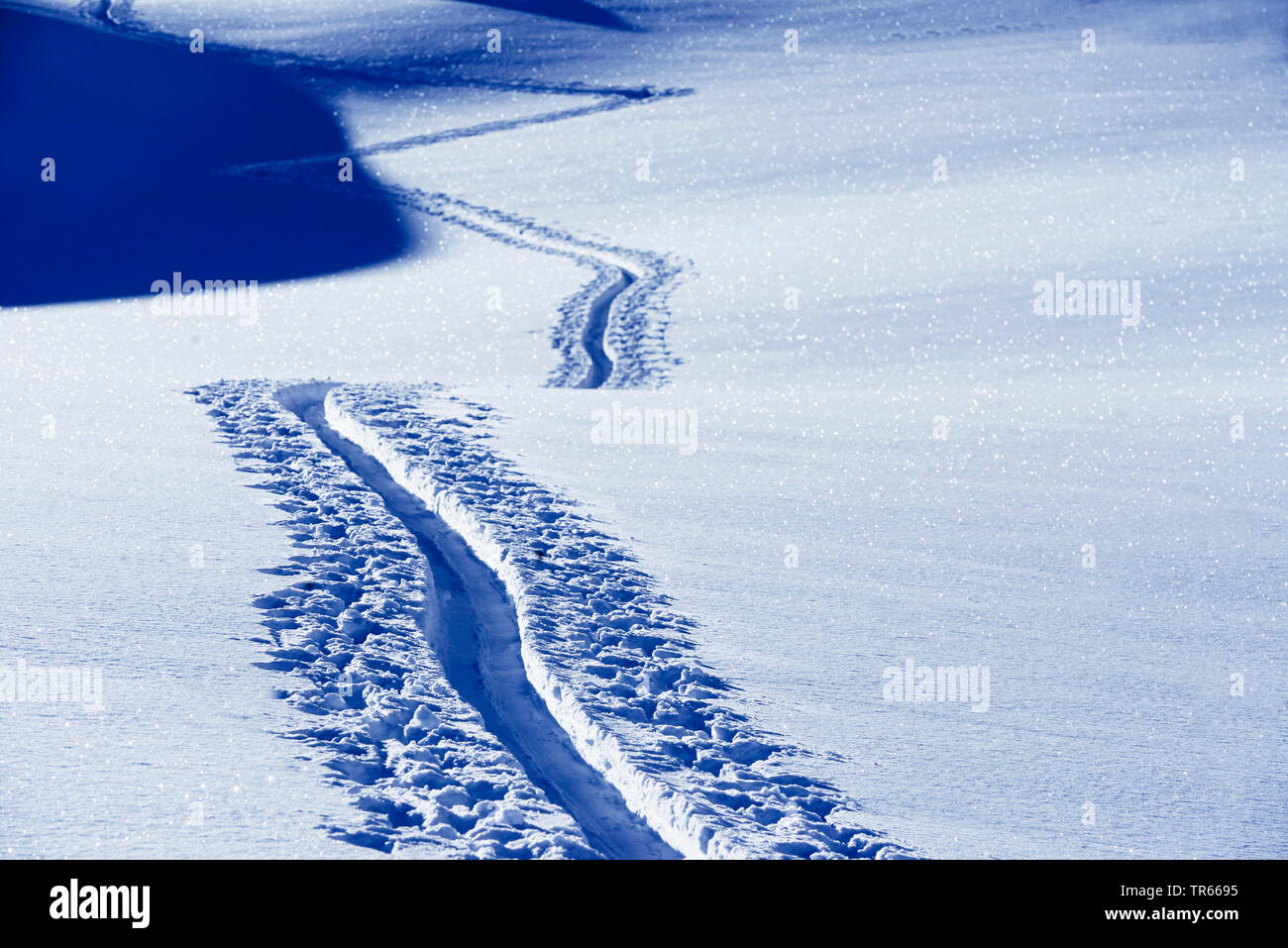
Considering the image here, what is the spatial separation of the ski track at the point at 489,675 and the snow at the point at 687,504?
20 mm

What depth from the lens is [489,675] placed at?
4.59 metres

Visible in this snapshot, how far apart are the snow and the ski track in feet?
0.07

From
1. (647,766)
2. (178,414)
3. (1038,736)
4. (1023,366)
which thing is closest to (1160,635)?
(1038,736)

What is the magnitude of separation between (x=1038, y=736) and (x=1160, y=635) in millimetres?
1084

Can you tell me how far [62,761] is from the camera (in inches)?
142

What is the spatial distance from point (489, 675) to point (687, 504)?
2058 millimetres

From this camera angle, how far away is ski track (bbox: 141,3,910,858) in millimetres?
3611
